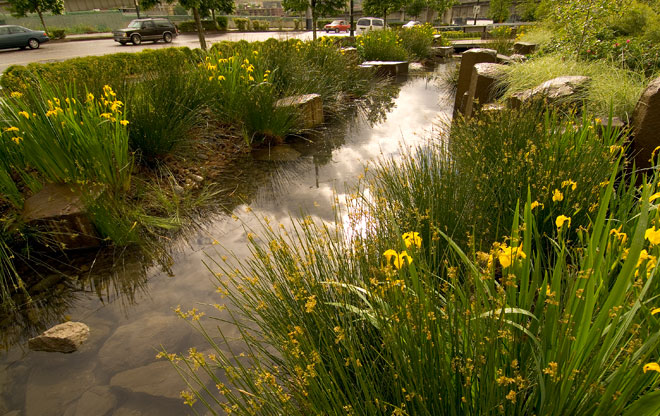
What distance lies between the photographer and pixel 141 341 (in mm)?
1961

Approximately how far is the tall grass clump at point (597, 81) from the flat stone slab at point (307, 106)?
250cm

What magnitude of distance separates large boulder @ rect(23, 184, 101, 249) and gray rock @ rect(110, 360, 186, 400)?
120 centimetres

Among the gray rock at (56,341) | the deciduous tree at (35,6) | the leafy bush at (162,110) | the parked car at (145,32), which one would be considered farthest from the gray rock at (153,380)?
the deciduous tree at (35,6)

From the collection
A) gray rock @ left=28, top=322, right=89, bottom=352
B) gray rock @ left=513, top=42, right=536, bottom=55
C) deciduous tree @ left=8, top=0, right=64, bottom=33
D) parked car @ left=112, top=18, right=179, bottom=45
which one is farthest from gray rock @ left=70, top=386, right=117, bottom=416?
deciduous tree @ left=8, top=0, right=64, bottom=33

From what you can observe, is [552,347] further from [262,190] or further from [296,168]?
[296,168]

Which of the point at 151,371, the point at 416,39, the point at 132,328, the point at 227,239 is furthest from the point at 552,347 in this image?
the point at 416,39

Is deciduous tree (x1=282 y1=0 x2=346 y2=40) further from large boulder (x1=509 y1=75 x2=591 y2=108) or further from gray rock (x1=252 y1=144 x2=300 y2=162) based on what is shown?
large boulder (x1=509 y1=75 x2=591 y2=108)

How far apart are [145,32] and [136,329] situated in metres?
22.0

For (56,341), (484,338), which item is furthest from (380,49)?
(484,338)

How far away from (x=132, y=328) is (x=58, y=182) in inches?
60.1

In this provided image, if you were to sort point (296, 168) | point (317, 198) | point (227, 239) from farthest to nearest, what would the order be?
point (296, 168) < point (317, 198) < point (227, 239)

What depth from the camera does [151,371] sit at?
180 centimetres

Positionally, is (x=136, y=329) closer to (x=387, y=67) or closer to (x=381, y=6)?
(x=387, y=67)

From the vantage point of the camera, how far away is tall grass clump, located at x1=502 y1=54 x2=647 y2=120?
3268 mm
